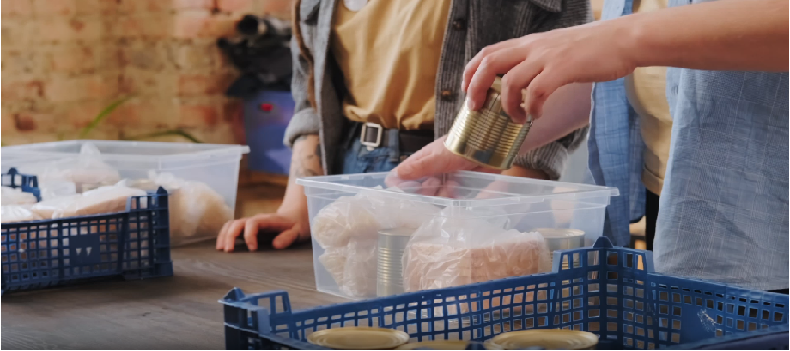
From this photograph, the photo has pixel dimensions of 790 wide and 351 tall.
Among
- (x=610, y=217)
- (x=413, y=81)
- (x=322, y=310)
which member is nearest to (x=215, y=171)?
(x=413, y=81)

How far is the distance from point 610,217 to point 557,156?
0.23m

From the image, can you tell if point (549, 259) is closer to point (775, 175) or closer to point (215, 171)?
point (775, 175)

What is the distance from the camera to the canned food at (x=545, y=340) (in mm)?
669

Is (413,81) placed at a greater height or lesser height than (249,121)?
greater

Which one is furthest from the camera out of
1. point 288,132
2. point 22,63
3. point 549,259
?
point 22,63

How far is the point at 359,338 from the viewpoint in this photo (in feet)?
2.11

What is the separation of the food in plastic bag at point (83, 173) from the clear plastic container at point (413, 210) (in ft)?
1.80

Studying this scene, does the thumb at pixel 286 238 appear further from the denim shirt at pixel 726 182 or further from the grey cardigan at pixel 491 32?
the denim shirt at pixel 726 182

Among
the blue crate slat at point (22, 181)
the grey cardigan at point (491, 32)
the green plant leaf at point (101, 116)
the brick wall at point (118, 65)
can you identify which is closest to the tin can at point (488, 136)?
the grey cardigan at point (491, 32)

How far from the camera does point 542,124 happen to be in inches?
53.1

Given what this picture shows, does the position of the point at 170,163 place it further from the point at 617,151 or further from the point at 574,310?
the point at 574,310

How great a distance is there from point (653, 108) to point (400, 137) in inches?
20.5

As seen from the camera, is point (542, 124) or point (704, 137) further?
point (542, 124)

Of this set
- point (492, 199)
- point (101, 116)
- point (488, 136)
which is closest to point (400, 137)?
point (492, 199)
